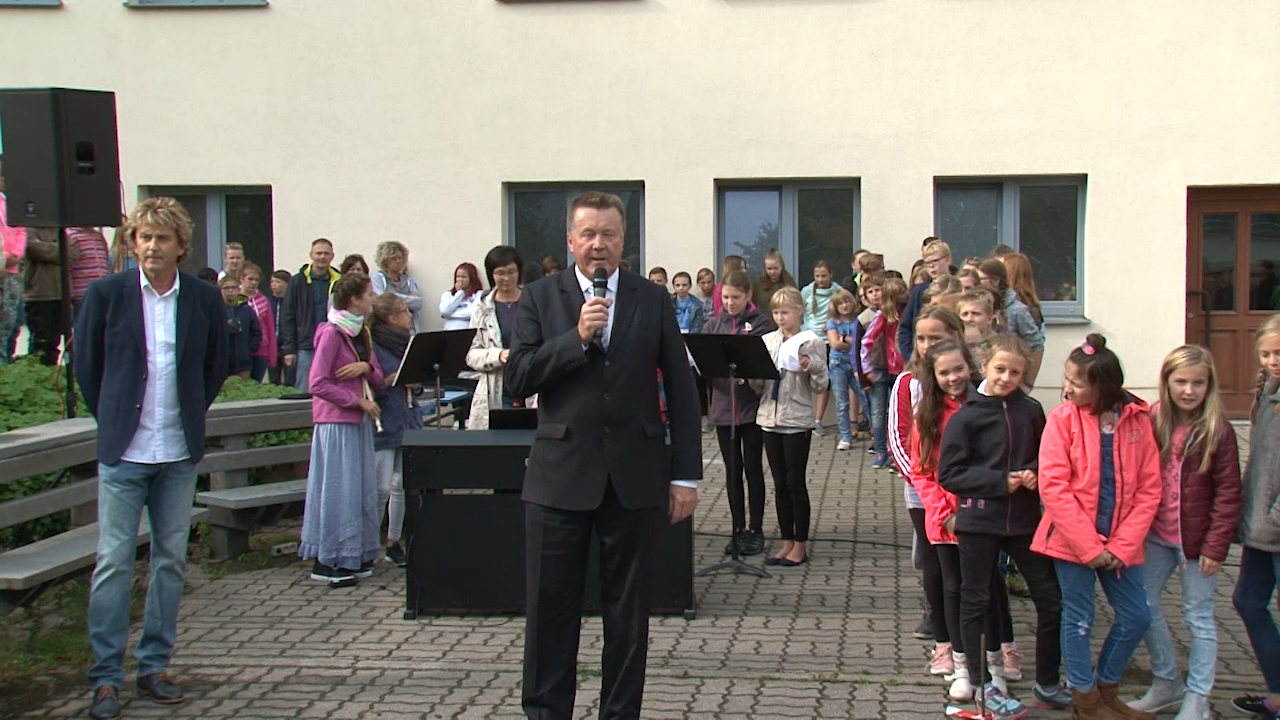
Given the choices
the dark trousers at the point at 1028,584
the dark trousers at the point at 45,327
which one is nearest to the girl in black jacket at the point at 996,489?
the dark trousers at the point at 1028,584

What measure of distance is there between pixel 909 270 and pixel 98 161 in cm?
903

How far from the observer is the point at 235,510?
8.49 m

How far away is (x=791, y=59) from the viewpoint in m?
14.8

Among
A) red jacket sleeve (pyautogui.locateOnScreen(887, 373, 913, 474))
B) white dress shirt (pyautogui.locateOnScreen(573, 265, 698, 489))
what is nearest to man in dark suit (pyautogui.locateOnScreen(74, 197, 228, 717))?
white dress shirt (pyautogui.locateOnScreen(573, 265, 698, 489))

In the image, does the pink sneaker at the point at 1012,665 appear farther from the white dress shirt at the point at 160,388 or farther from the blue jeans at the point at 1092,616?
the white dress shirt at the point at 160,388

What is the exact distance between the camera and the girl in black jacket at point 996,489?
214 inches

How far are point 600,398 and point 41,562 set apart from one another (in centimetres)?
325

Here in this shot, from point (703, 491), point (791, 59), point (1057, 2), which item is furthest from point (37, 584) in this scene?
point (1057, 2)

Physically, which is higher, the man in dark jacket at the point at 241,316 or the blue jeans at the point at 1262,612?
the man in dark jacket at the point at 241,316

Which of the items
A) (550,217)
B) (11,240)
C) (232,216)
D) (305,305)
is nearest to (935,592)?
(11,240)

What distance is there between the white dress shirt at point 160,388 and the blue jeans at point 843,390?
8.54 metres

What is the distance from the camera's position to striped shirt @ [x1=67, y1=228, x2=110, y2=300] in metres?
11.0

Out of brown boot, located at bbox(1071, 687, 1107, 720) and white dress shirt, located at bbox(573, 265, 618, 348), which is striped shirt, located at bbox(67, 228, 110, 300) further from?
brown boot, located at bbox(1071, 687, 1107, 720)

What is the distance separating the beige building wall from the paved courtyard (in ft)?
23.4
